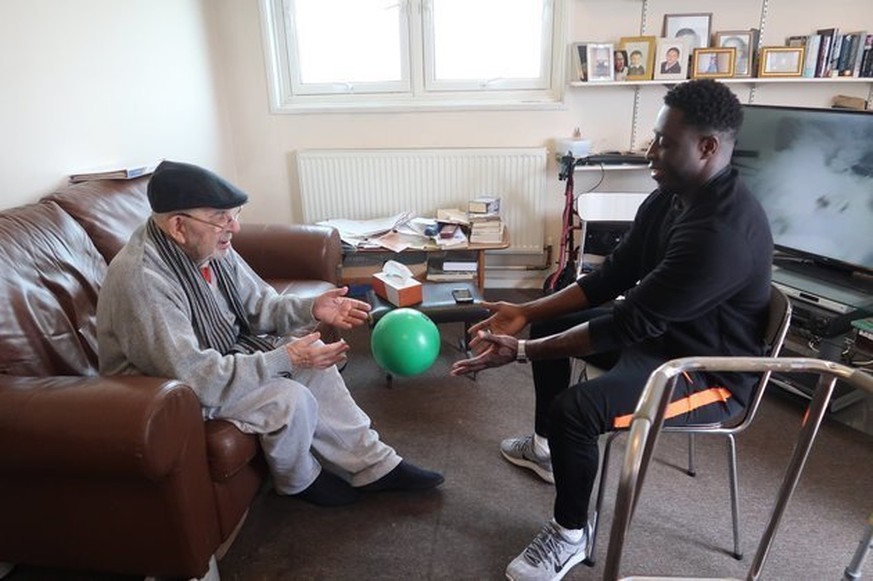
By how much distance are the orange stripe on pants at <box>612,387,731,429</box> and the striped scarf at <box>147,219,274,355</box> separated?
1.09m

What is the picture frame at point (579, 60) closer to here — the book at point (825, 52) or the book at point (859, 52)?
the book at point (825, 52)

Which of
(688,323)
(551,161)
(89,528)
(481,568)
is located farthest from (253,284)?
(551,161)

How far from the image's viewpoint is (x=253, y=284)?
1.98 m

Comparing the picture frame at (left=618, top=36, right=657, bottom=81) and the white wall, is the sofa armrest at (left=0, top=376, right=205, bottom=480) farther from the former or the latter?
the picture frame at (left=618, top=36, right=657, bottom=81)

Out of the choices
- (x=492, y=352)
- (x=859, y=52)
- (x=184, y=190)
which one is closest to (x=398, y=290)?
(x=492, y=352)

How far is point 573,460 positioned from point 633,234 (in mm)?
710

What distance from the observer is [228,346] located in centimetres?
173

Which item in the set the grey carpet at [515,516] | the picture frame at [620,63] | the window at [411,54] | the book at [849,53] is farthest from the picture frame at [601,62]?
the grey carpet at [515,516]

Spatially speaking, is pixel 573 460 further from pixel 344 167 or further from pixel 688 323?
pixel 344 167

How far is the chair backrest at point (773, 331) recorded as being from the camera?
4.53ft

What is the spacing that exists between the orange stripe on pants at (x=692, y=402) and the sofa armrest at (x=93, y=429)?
3.43 feet

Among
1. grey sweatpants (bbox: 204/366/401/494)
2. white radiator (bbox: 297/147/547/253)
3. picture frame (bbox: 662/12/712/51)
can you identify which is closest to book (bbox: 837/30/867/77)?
picture frame (bbox: 662/12/712/51)

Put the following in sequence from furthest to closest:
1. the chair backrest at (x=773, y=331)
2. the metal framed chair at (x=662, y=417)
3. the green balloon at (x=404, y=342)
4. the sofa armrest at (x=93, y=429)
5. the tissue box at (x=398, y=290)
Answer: the tissue box at (x=398, y=290), the green balloon at (x=404, y=342), the chair backrest at (x=773, y=331), the sofa armrest at (x=93, y=429), the metal framed chair at (x=662, y=417)

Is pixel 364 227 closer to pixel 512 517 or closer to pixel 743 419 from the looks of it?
pixel 512 517
